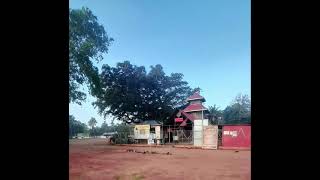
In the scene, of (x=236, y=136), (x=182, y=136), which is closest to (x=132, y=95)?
(x=182, y=136)

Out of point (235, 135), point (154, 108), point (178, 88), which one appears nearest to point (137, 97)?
point (154, 108)

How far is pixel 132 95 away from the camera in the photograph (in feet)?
131

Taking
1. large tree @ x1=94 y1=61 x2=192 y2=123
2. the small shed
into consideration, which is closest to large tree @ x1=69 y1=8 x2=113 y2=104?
the small shed

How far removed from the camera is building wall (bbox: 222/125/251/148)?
21.7 m

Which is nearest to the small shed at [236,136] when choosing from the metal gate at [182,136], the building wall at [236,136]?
the building wall at [236,136]

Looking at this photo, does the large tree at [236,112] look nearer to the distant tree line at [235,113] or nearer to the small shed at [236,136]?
the distant tree line at [235,113]

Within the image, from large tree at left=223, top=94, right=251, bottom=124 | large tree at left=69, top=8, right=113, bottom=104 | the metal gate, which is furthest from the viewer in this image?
large tree at left=223, top=94, right=251, bottom=124

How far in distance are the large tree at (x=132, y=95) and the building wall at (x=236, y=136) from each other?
1884 cm

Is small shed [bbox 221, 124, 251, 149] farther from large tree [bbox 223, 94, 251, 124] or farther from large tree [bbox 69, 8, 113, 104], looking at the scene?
large tree [bbox 223, 94, 251, 124]

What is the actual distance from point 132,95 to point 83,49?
65.7 ft

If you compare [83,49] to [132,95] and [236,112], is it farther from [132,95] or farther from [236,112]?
[236,112]
